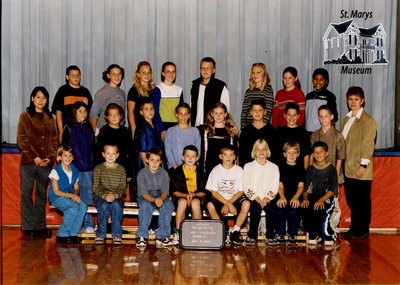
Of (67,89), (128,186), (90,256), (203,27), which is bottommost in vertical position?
(90,256)

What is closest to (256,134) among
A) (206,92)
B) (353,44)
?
(206,92)

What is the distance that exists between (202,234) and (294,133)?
148 cm

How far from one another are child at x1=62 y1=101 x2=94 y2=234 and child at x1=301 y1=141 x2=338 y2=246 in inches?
88.5

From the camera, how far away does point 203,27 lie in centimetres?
1041

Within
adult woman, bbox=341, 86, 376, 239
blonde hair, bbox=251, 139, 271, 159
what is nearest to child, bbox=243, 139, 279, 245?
blonde hair, bbox=251, 139, 271, 159

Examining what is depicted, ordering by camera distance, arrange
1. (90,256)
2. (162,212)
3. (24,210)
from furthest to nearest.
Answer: (24,210) → (162,212) → (90,256)

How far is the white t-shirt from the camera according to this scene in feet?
26.0

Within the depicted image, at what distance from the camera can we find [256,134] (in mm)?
8062

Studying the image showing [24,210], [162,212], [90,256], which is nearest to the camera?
[90,256]

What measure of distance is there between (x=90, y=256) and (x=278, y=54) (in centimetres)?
443

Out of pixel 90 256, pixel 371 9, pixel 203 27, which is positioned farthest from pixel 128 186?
pixel 371 9

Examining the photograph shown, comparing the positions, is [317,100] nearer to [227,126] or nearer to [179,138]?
[227,126]

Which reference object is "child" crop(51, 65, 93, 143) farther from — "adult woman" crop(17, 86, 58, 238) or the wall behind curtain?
the wall behind curtain

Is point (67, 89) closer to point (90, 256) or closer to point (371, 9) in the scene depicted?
point (90, 256)
